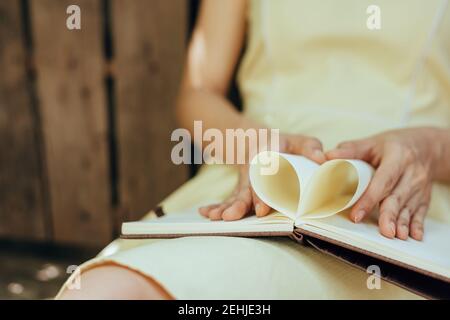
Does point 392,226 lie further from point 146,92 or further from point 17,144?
point 17,144

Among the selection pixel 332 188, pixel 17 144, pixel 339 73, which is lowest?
pixel 17 144

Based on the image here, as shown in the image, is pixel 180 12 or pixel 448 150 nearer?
pixel 448 150

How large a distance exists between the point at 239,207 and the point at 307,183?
12 cm

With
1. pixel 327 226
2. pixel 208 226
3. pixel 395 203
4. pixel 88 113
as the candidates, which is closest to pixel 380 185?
pixel 395 203

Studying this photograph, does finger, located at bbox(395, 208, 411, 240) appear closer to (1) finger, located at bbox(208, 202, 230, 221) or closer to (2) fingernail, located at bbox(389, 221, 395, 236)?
(2) fingernail, located at bbox(389, 221, 395, 236)

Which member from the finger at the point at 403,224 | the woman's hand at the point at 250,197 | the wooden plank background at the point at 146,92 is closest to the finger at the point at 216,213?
the woman's hand at the point at 250,197

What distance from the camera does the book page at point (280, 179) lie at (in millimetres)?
708

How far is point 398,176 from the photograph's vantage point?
0.79 m

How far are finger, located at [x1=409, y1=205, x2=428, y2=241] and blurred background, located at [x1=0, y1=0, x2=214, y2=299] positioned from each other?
1.01m
